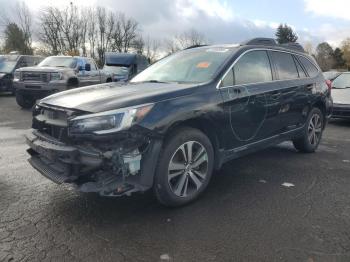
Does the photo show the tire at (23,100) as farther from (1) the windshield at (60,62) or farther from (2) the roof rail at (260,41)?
(2) the roof rail at (260,41)

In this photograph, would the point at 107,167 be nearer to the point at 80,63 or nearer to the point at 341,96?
the point at 341,96

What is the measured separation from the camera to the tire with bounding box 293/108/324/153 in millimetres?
6488

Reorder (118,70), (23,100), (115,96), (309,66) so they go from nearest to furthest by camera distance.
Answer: (115,96) → (309,66) → (23,100) → (118,70)

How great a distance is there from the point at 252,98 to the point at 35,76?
9.33 metres

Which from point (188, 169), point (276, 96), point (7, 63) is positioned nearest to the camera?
point (188, 169)

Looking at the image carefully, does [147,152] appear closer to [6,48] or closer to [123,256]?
[123,256]

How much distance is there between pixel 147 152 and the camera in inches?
146

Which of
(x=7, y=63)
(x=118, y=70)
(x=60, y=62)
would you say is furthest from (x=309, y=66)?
(x=7, y=63)

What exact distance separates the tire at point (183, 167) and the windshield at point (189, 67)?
2.63 feet

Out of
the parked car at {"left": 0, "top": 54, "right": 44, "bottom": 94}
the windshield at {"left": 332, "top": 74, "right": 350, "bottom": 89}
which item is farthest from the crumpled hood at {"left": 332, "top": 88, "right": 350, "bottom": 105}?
the parked car at {"left": 0, "top": 54, "right": 44, "bottom": 94}

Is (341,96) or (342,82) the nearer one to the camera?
(341,96)

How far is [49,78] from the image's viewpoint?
12.3 m

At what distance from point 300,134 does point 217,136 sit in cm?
236

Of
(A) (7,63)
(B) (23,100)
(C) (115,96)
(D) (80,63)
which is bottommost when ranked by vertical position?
(B) (23,100)
